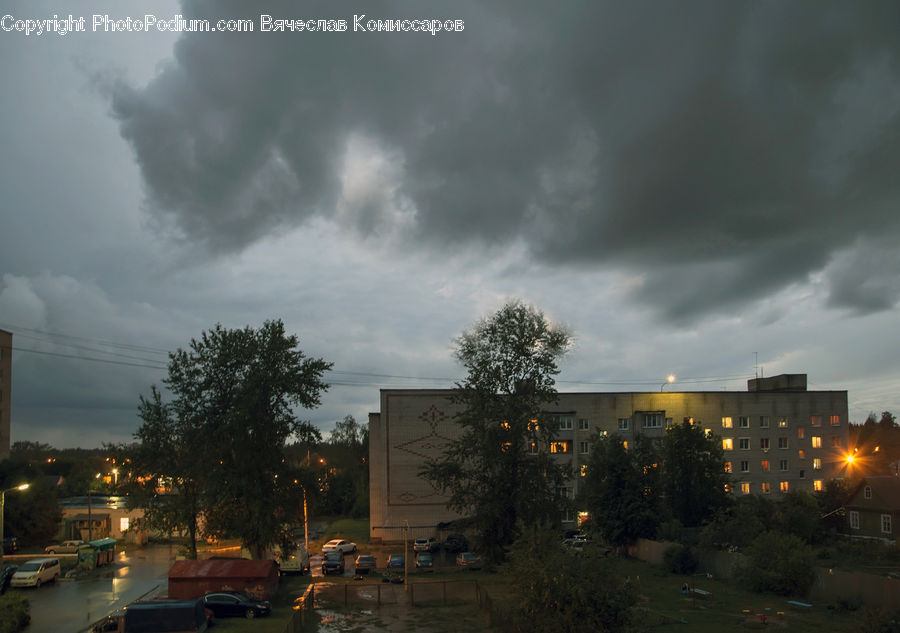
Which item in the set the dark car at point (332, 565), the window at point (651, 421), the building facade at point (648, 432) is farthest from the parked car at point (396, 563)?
the window at point (651, 421)

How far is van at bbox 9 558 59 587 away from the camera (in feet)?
136

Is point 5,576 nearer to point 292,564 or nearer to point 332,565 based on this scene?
point 292,564

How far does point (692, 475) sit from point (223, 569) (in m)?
43.8

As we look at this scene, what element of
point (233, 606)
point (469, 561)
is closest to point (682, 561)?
point (469, 561)

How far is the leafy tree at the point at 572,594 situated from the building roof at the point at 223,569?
16.7 m

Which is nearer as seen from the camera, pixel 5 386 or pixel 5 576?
pixel 5 576

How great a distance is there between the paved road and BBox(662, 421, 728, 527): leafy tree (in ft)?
144

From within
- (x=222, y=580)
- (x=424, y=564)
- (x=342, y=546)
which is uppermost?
(x=222, y=580)

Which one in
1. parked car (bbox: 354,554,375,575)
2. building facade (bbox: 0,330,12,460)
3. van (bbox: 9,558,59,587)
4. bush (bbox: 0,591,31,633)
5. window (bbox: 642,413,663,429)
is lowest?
parked car (bbox: 354,554,375,575)

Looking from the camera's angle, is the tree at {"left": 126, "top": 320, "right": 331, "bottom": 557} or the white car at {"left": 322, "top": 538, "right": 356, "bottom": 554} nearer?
the tree at {"left": 126, "top": 320, "right": 331, "bottom": 557}

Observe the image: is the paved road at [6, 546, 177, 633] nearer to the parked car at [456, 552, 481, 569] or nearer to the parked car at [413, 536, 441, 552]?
the parked car at [456, 552, 481, 569]

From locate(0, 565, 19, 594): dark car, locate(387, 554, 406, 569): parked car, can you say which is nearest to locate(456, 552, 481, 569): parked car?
locate(387, 554, 406, 569): parked car

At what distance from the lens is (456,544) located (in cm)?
6344

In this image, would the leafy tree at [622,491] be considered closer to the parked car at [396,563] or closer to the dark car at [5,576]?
the parked car at [396,563]
